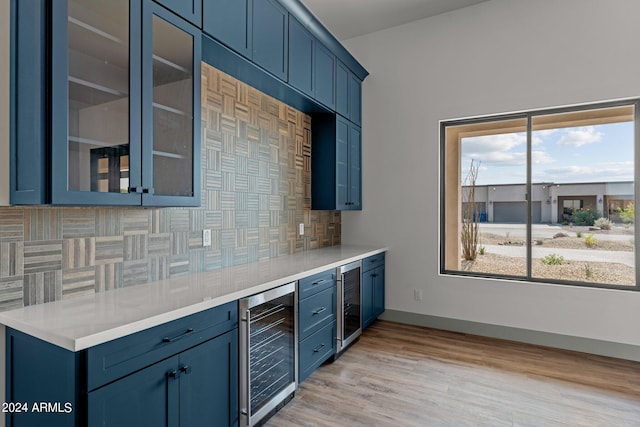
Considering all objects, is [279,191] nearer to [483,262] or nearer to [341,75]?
[341,75]

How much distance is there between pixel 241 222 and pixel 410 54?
269 centimetres

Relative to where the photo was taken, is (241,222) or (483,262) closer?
(241,222)

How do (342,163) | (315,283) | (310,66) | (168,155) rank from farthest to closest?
(342,163) → (310,66) → (315,283) → (168,155)

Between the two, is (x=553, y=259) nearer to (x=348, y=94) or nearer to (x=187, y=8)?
(x=348, y=94)

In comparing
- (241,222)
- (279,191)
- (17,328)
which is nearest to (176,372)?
(17,328)

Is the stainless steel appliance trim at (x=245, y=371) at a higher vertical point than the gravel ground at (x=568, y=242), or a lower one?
lower

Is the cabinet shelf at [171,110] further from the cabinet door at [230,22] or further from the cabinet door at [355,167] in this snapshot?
the cabinet door at [355,167]

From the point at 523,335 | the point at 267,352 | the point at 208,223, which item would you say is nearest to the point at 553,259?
the point at 523,335

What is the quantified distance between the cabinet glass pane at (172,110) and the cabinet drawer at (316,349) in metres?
1.35

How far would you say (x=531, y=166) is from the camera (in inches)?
138

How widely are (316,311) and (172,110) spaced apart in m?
1.67

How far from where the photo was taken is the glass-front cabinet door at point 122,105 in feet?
4.73

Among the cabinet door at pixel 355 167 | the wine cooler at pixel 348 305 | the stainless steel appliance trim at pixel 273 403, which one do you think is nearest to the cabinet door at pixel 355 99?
the cabinet door at pixel 355 167

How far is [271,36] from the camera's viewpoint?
8.55ft
